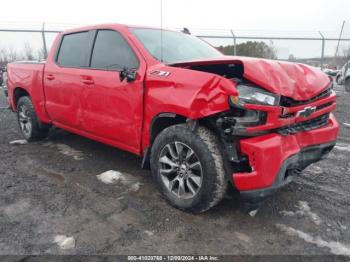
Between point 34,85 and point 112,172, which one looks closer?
point 112,172

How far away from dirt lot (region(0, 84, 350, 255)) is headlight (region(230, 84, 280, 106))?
1119 millimetres

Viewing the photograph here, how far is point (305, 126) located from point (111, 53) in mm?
2309

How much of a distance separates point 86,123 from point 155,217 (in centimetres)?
173

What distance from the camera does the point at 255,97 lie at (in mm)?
2672

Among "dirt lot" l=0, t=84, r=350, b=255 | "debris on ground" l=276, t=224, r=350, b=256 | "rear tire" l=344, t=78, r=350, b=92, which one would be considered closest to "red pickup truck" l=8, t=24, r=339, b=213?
"dirt lot" l=0, t=84, r=350, b=255

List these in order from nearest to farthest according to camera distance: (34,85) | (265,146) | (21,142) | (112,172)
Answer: (265,146) < (112,172) < (34,85) < (21,142)

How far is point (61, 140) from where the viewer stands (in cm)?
578

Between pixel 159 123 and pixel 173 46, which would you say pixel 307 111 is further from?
pixel 173 46

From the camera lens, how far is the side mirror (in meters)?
3.39

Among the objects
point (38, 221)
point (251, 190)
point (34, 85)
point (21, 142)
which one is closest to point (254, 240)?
point (251, 190)

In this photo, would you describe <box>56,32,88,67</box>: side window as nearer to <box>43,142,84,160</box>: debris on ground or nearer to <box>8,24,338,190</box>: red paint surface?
<box>8,24,338,190</box>: red paint surface

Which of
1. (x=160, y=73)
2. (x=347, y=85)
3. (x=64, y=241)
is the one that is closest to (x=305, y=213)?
(x=160, y=73)

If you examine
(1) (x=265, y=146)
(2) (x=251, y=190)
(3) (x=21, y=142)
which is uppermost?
(1) (x=265, y=146)

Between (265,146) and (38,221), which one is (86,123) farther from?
(265,146)
